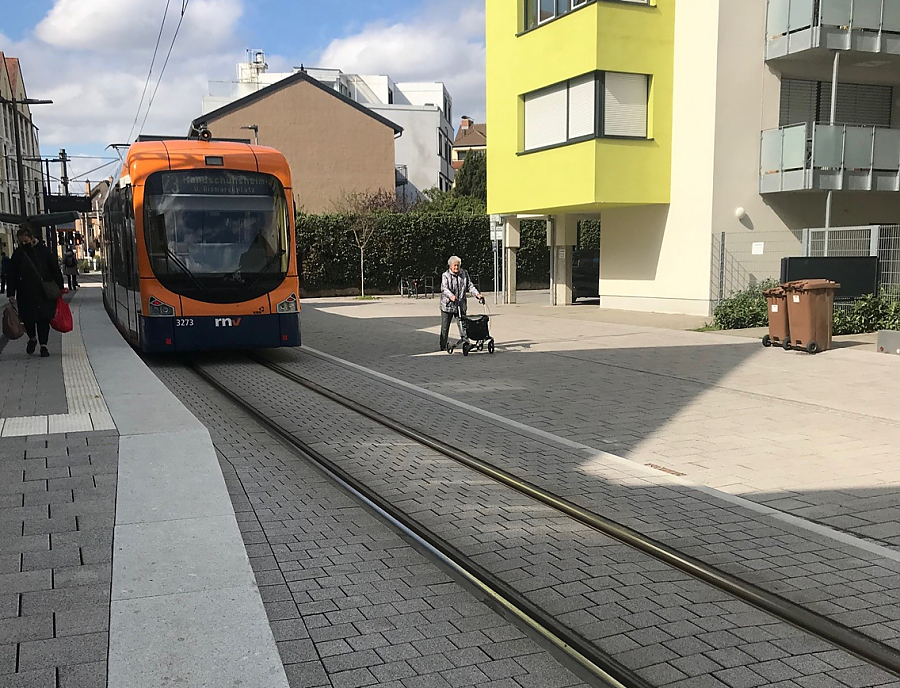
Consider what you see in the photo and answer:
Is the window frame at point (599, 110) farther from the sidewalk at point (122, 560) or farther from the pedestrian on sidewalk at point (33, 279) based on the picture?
the sidewalk at point (122, 560)

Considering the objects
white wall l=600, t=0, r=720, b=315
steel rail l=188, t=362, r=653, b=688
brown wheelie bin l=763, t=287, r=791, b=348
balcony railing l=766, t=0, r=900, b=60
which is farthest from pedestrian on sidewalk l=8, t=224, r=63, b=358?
balcony railing l=766, t=0, r=900, b=60

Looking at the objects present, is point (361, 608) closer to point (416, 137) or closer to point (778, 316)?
point (778, 316)

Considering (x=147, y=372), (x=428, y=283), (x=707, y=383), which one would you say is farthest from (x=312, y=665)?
(x=428, y=283)

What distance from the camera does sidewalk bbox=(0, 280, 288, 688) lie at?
129 inches

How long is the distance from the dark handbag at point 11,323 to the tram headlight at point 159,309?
204 cm

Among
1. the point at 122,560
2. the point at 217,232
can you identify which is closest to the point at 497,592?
the point at 122,560

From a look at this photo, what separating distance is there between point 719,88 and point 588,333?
7441 millimetres

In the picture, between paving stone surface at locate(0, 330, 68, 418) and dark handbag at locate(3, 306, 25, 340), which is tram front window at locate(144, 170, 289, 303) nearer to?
paving stone surface at locate(0, 330, 68, 418)

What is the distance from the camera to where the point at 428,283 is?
114 feet

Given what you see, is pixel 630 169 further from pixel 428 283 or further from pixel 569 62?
pixel 428 283

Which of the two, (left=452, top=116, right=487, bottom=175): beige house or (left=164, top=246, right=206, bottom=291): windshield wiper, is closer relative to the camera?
(left=164, top=246, right=206, bottom=291): windshield wiper

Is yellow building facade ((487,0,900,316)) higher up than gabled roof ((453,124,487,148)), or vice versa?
gabled roof ((453,124,487,148))

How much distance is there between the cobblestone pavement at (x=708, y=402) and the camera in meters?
6.26

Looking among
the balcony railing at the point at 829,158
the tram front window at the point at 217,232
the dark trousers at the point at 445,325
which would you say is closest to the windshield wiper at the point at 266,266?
the tram front window at the point at 217,232
